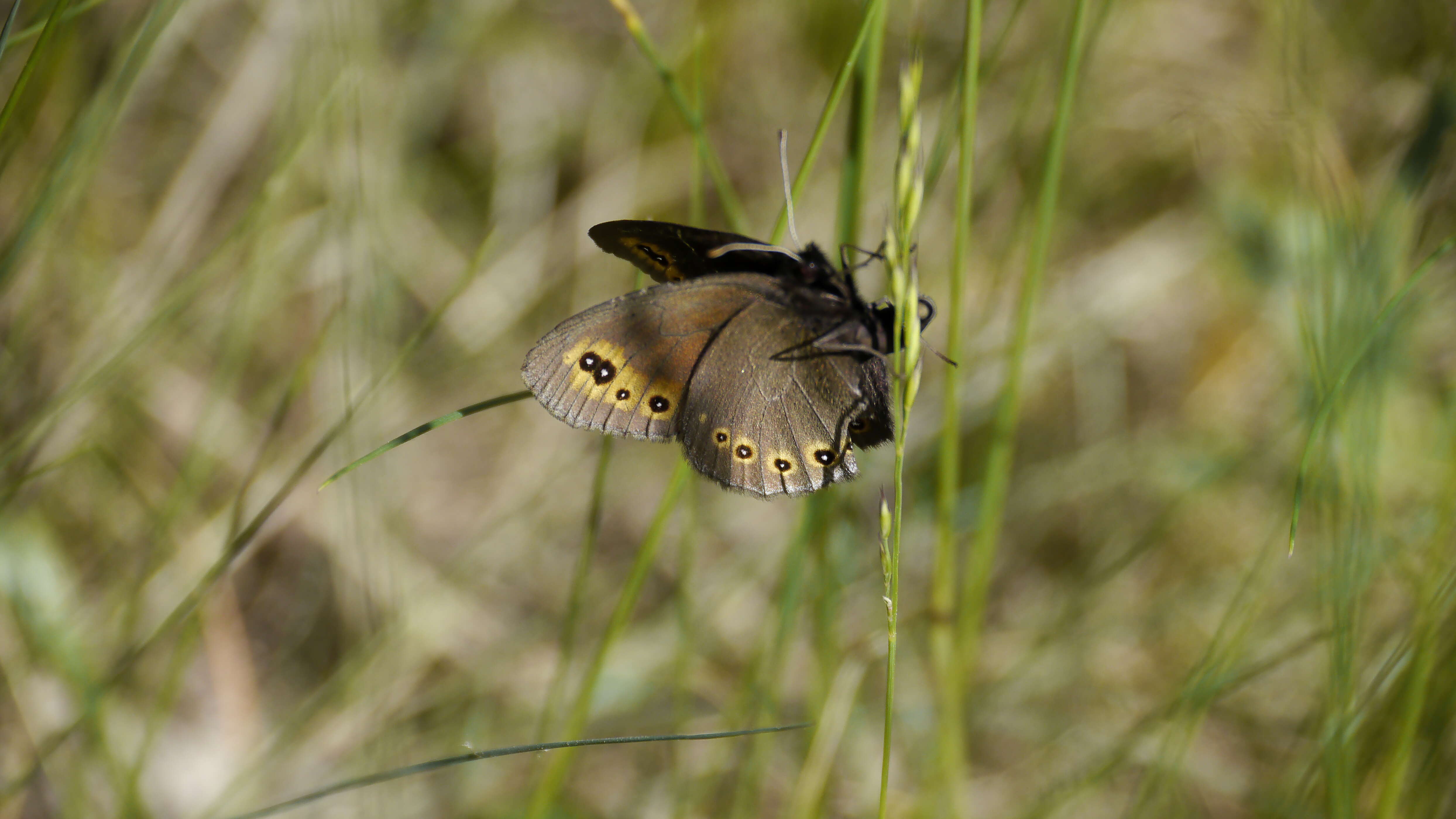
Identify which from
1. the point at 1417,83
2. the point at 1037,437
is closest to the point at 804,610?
the point at 1037,437

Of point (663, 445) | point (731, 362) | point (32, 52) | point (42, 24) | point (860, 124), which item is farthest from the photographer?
point (663, 445)

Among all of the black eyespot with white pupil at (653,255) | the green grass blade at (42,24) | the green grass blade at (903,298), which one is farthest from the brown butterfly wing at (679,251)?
the green grass blade at (42,24)

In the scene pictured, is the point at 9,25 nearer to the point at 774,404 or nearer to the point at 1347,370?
the point at 774,404

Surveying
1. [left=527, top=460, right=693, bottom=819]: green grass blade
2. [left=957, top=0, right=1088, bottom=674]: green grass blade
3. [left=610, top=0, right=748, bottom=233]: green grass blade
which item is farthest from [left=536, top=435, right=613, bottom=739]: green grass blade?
[left=957, top=0, right=1088, bottom=674]: green grass blade

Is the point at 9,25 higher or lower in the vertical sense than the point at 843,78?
higher

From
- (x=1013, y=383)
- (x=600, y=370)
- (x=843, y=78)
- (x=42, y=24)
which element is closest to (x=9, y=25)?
(x=42, y=24)

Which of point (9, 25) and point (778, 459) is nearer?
point (9, 25)

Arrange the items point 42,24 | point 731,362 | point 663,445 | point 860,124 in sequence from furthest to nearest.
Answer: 1. point 663,445
2. point 731,362
3. point 42,24
4. point 860,124

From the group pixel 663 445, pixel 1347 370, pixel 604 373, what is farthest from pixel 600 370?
pixel 663 445

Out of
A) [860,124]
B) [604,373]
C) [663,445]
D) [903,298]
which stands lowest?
[663,445]
